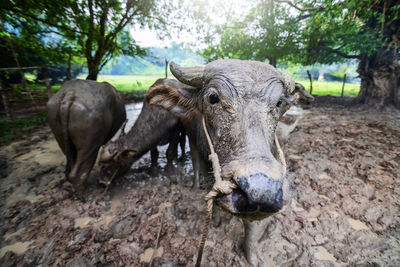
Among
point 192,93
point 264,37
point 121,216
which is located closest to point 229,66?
point 192,93

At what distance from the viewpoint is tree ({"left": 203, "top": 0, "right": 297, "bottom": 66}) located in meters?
8.00

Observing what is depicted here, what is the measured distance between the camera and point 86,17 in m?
6.36

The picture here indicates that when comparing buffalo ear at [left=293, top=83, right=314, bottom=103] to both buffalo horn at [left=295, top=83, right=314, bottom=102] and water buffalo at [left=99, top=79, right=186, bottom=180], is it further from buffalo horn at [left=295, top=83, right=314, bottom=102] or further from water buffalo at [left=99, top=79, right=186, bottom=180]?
water buffalo at [left=99, top=79, right=186, bottom=180]

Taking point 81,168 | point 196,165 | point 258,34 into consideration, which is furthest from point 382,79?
point 81,168

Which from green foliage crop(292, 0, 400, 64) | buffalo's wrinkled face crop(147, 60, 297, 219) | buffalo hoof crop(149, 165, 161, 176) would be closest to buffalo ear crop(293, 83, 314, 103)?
buffalo's wrinkled face crop(147, 60, 297, 219)

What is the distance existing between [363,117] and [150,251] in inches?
334

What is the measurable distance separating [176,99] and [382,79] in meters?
9.98

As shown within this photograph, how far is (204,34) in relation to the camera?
9531 mm

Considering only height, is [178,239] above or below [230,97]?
below

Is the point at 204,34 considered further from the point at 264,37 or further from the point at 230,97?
the point at 230,97

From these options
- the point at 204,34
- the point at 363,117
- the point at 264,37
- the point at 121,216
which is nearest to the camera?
the point at 121,216

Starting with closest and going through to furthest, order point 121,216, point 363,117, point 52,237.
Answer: point 52,237, point 121,216, point 363,117

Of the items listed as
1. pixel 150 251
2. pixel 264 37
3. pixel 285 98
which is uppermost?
pixel 264 37

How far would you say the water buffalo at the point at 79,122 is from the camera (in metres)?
2.56
